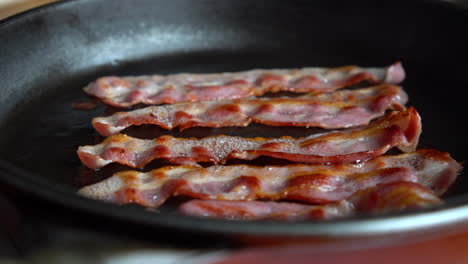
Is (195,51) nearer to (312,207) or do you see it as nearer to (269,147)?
(269,147)

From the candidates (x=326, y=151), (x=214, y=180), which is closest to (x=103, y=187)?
(x=214, y=180)

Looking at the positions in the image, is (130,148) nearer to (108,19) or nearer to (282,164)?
(282,164)

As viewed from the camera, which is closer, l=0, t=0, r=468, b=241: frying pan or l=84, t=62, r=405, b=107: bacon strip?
l=0, t=0, r=468, b=241: frying pan

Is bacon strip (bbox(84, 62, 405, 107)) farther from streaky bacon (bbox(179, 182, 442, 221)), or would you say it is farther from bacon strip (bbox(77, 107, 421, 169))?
streaky bacon (bbox(179, 182, 442, 221))

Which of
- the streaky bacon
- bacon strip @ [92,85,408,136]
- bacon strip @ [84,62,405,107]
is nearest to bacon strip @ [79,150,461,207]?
the streaky bacon

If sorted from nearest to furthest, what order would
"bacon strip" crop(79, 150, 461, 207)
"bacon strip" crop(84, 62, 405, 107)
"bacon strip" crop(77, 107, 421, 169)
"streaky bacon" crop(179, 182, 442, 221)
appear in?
"streaky bacon" crop(179, 182, 442, 221) → "bacon strip" crop(79, 150, 461, 207) → "bacon strip" crop(77, 107, 421, 169) → "bacon strip" crop(84, 62, 405, 107)

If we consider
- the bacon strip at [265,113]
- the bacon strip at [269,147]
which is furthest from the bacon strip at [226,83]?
the bacon strip at [269,147]

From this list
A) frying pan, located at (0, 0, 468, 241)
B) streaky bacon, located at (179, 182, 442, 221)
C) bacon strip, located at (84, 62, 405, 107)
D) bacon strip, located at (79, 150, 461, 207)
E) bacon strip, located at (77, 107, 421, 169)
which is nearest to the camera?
streaky bacon, located at (179, 182, 442, 221)
